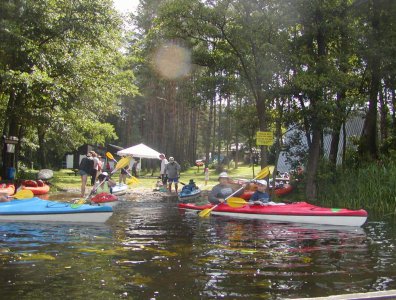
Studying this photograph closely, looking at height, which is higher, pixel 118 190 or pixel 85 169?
pixel 85 169

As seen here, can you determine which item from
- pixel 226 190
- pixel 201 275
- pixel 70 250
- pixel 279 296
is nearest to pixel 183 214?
pixel 226 190

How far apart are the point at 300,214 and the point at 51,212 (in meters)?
5.69

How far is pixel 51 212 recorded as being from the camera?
1034 centimetres

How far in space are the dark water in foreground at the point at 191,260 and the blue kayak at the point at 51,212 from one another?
31 cm

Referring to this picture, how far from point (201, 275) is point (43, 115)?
16434 millimetres

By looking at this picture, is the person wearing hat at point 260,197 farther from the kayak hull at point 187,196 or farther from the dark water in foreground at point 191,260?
the kayak hull at point 187,196

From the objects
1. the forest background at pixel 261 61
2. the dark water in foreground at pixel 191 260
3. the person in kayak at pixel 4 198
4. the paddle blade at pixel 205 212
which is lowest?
the dark water in foreground at pixel 191 260

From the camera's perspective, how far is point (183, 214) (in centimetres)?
1262

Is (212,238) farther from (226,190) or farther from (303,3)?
(303,3)

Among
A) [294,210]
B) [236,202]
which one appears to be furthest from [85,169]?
[294,210]

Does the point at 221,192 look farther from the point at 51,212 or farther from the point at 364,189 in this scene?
the point at 364,189

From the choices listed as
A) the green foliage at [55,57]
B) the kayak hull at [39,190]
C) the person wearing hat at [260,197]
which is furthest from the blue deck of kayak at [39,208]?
the green foliage at [55,57]

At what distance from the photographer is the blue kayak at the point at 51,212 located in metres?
10.2

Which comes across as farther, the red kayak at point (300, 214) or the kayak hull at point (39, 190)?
the kayak hull at point (39, 190)
